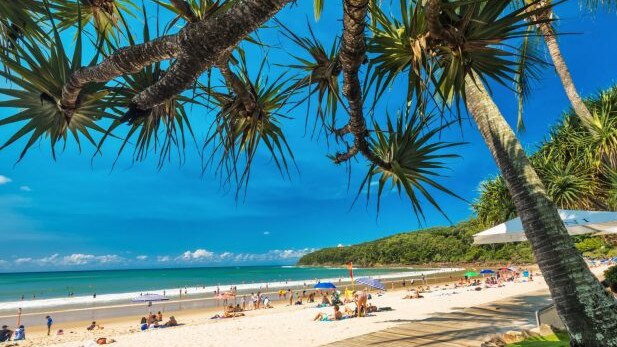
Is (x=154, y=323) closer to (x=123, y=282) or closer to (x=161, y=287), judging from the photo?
(x=161, y=287)

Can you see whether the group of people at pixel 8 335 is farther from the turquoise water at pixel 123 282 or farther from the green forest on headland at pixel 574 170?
the turquoise water at pixel 123 282

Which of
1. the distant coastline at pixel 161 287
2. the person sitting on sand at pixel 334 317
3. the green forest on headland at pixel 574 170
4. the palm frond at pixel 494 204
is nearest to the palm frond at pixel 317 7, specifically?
the green forest on headland at pixel 574 170

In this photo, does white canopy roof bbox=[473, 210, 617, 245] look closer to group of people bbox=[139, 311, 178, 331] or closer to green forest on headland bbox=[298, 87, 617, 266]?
green forest on headland bbox=[298, 87, 617, 266]

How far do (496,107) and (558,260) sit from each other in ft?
5.25

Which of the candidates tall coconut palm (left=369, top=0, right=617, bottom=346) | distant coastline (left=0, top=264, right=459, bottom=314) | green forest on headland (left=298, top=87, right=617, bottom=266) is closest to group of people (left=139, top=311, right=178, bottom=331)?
green forest on headland (left=298, top=87, right=617, bottom=266)

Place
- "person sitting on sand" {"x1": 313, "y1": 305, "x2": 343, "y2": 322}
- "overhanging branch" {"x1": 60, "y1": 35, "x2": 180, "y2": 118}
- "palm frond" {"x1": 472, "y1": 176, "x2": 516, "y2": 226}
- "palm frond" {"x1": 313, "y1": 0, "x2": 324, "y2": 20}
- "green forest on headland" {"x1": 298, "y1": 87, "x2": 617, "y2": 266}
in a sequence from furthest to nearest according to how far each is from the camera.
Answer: "person sitting on sand" {"x1": 313, "y1": 305, "x2": 343, "y2": 322}, "palm frond" {"x1": 472, "y1": 176, "x2": 516, "y2": 226}, "green forest on headland" {"x1": 298, "y1": 87, "x2": 617, "y2": 266}, "palm frond" {"x1": 313, "y1": 0, "x2": 324, "y2": 20}, "overhanging branch" {"x1": 60, "y1": 35, "x2": 180, "y2": 118}

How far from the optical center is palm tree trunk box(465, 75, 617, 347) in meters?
3.13

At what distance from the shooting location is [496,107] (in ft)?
13.2

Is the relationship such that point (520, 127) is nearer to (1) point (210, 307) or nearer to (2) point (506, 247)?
(1) point (210, 307)

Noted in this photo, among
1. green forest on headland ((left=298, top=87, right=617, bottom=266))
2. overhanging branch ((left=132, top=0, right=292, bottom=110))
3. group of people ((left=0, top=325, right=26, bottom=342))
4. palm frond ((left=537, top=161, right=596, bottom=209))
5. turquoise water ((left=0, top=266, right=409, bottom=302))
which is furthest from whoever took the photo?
turquoise water ((left=0, top=266, right=409, bottom=302))

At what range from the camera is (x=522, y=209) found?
3.50 metres

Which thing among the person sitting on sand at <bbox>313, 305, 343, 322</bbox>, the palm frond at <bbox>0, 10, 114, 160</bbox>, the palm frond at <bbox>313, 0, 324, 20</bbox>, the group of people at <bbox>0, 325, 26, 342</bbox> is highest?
the palm frond at <bbox>313, 0, 324, 20</bbox>

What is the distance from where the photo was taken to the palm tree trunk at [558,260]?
3.13 m

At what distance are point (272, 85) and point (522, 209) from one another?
251cm
